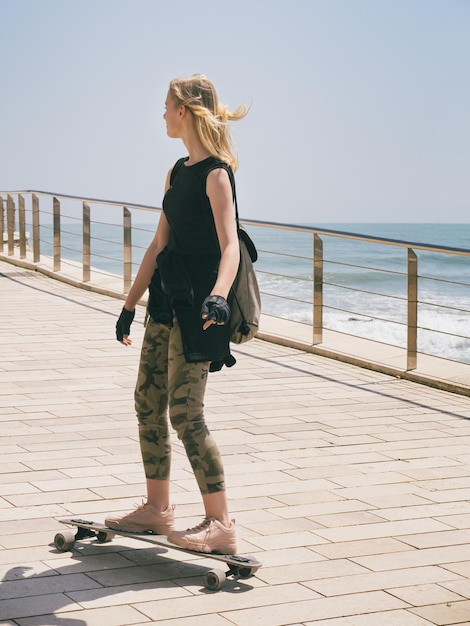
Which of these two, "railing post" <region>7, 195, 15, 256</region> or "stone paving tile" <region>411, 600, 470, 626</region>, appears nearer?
"stone paving tile" <region>411, 600, 470, 626</region>

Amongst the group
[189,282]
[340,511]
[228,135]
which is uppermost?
[228,135]

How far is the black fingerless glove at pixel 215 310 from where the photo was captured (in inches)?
118

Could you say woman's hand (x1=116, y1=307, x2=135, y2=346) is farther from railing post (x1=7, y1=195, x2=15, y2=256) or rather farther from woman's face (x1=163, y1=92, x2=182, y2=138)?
railing post (x1=7, y1=195, x2=15, y2=256)

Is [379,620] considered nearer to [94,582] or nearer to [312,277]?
[94,582]

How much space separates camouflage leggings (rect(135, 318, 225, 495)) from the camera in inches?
129

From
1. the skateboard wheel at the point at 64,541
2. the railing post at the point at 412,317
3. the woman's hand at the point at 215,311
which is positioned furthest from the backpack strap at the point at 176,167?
the railing post at the point at 412,317

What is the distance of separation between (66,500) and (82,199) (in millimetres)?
7638

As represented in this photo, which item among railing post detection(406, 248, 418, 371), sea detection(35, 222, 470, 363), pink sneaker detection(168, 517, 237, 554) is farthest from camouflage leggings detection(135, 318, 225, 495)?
railing post detection(406, 248, 418, 371)

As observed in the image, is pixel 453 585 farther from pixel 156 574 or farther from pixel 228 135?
pixel 228 135

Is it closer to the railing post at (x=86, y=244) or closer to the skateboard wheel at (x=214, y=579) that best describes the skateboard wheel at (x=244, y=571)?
the skateboard wheel at (x=214, y=579)

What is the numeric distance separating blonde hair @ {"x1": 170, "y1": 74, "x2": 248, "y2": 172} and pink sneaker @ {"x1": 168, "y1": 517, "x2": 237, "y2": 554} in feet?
3.50

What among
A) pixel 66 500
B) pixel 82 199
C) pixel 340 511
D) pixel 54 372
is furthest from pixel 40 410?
pixel 82 199

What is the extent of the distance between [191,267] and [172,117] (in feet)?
1.46

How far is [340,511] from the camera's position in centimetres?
400
